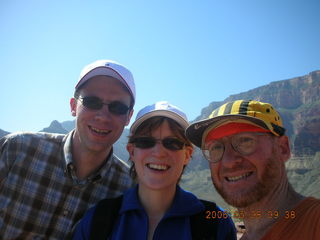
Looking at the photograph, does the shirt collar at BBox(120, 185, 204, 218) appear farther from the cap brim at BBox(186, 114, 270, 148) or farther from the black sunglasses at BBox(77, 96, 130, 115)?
the black sunglasses at BBox(77, 96, 130, 115)

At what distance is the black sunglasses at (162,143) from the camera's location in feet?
11.5

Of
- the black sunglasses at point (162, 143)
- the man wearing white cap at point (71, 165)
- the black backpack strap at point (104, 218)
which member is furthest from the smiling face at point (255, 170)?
the man wearing white cap at point (71, 165)

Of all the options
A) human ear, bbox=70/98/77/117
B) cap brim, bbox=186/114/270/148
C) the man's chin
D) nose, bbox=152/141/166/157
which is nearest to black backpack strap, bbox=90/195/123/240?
nose, bbox=152/141/166/157

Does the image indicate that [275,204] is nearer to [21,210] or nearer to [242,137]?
[242,137]

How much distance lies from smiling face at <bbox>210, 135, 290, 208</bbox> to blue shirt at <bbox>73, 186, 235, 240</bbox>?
518mm

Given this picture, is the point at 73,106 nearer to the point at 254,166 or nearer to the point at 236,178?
the point at 236,178

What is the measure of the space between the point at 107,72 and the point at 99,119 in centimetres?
81

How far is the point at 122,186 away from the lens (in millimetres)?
4387

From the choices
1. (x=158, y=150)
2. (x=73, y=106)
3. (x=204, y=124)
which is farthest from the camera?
(x=73, y=106)

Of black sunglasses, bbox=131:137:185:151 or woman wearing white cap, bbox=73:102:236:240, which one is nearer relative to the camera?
woman wearing white cap, bbox=73:102:236:240

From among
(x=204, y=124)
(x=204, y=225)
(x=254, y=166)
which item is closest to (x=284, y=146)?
(x=254, y=166)

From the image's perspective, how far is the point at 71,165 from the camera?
4012mm

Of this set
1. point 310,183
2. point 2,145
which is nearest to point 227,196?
point 2,145

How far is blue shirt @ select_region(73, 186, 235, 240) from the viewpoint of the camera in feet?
9.90
